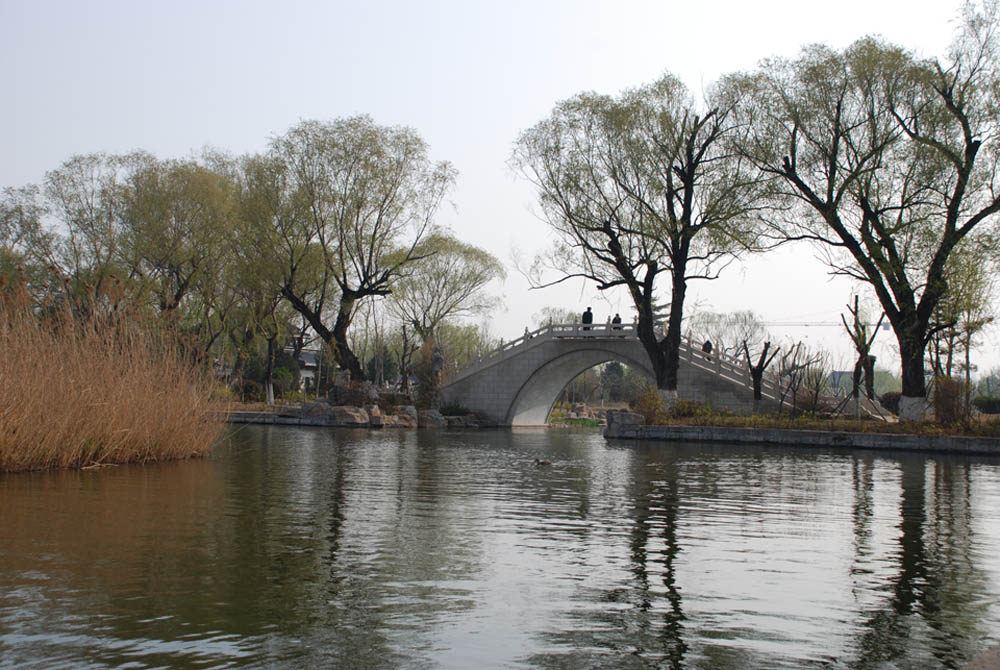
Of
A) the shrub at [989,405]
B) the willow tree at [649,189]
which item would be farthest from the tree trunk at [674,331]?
the shrub at [989,405]

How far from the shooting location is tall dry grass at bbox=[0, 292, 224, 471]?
11250 millimetres

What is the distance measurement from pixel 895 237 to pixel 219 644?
79.0 feet

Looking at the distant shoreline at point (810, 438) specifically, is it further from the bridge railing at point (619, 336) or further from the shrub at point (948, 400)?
the bridge railing at point (619, 336)

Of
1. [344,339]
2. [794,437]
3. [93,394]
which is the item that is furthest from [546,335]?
[93,394]

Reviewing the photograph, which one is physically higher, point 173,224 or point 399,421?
point 173,224

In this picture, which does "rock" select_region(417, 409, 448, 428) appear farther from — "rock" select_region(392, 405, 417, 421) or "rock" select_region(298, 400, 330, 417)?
"rock" select_region(298, 400, 330, 417)

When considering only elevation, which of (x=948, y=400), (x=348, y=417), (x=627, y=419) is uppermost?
(x=948, y=400)

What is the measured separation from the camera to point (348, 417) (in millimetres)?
32000

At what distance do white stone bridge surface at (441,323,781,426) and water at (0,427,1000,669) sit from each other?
21.6 metres

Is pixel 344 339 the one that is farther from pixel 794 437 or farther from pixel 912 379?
pixel 912 379

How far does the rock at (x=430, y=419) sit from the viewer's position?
1378 inches

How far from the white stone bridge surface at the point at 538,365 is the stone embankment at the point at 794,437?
4964 mm

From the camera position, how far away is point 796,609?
5633 mm

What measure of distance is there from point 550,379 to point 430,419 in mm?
6051
